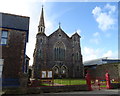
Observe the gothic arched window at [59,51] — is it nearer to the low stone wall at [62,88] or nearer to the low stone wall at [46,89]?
the low stone wall at [62,88]

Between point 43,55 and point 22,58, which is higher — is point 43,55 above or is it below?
above

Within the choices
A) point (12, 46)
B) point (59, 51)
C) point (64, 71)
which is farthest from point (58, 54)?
point (12, 46)

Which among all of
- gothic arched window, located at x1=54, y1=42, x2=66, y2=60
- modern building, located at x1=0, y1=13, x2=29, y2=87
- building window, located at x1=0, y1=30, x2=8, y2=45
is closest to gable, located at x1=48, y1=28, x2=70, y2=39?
gothic arched window, located at x1=54, y1=42, x2=66, y2=60

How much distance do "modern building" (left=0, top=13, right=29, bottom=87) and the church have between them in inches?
909

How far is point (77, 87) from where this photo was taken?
38.9ft

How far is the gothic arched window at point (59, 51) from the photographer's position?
126ft

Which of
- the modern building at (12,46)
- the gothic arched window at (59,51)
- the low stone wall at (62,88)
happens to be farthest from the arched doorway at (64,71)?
the modern building at (12,46)

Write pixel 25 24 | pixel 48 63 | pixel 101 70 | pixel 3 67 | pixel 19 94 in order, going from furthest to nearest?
pixel 48 63, pixel 101 70, pixel 25 24, pixel 3 67, pixel 19 94

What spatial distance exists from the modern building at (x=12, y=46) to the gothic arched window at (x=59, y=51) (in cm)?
2513

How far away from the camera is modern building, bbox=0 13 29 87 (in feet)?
39.1

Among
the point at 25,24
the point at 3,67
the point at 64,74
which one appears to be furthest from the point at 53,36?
the point at 3,67

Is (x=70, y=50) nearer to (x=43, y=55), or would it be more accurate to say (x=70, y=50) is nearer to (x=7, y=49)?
(x=43, y=55)

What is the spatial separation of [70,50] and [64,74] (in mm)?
8228

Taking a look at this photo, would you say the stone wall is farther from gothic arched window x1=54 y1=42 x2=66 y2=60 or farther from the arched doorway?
Result: gothic arched window x1=54 y1=42 x2=66 y2=60
